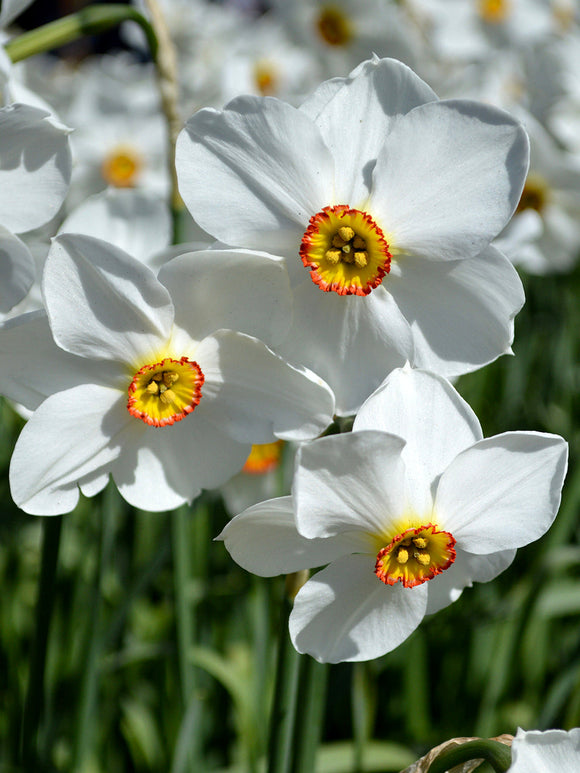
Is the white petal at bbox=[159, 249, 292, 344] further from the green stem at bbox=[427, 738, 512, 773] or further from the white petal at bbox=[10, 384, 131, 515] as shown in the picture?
the green stem at bbox=[427, 738, 512, 773]

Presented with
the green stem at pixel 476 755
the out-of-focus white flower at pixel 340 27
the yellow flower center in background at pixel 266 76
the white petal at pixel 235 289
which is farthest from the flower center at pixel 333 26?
the green stem at pixel 476 755

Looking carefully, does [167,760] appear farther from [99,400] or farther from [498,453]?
[498,453]

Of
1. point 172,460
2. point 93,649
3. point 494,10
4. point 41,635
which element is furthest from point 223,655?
point 494,10

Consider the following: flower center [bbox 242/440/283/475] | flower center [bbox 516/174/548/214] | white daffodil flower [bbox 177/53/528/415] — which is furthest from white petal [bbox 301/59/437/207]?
flower center [bbox 516/174/548/214]

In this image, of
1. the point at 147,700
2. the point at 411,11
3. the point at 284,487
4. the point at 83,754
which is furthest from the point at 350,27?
the point at 83,754

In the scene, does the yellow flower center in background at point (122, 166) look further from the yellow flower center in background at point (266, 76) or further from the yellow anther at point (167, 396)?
the yellow anther at point (167, 396)

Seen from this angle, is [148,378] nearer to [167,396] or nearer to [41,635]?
[167,396]
